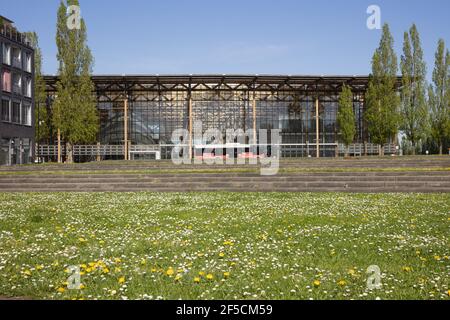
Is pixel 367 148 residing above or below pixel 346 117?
below

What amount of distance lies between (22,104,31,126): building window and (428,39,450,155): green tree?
5194cm

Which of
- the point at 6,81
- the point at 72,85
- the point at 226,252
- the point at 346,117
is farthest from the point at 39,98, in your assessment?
the point at 226,252

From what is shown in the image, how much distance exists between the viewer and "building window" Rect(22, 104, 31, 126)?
53416mm

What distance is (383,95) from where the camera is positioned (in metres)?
53.6

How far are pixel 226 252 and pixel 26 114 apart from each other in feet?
173

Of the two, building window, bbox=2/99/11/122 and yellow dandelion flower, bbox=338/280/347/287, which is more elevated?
building window, bbox=2/99/11/122

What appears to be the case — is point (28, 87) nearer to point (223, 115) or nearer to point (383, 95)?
point (223, 115)

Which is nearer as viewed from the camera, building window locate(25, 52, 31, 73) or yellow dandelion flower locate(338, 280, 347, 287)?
yellow dandelion flower locate(338, 280, 347, 287)

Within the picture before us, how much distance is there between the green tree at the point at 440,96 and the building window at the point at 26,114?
51938 millimetres

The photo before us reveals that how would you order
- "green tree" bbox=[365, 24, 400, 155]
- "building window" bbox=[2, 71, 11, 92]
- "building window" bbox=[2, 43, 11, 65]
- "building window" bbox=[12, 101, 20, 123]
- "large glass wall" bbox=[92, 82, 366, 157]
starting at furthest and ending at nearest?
1. "large glass wall" bbox=[92, 82, 366, 157]
2. "green tree" bbox=[365, 24, 400, 155]
3. "building window" bbox=[12, 101, 20, 123]
4. "building window" bbox=[2, 43, 11, 65]
5. "building window" bbox=[2, 71, 11, 92]

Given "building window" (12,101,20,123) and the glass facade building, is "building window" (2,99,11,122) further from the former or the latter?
the glass facade building

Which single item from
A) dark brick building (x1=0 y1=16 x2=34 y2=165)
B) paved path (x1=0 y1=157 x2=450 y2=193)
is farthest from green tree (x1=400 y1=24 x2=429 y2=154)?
dark brick building (x1=0 y1=16 x2=34 y2=165)

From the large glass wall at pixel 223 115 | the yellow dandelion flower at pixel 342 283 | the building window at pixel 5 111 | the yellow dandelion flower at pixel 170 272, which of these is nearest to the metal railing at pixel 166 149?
the large glass wall at pixel 223 115
